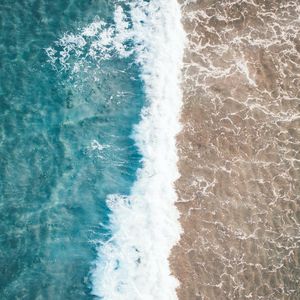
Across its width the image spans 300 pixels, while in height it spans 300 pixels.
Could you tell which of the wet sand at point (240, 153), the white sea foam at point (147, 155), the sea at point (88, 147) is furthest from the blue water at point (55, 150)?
the wet sand at point (240, 153)

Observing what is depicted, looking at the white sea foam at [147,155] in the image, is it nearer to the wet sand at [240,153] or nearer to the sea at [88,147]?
the sea at [88,147]

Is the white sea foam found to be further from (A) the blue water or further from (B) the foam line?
(A) the blue water

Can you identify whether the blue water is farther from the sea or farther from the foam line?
the foam line

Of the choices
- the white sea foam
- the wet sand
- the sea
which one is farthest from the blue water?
the wet sand

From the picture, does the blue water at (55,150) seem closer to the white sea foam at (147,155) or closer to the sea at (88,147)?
the sea at (88,147)

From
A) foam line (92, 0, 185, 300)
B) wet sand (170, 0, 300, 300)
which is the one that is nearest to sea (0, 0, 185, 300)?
foam line (92, 0, 185, 300)

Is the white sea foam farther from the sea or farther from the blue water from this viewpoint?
the blue water
